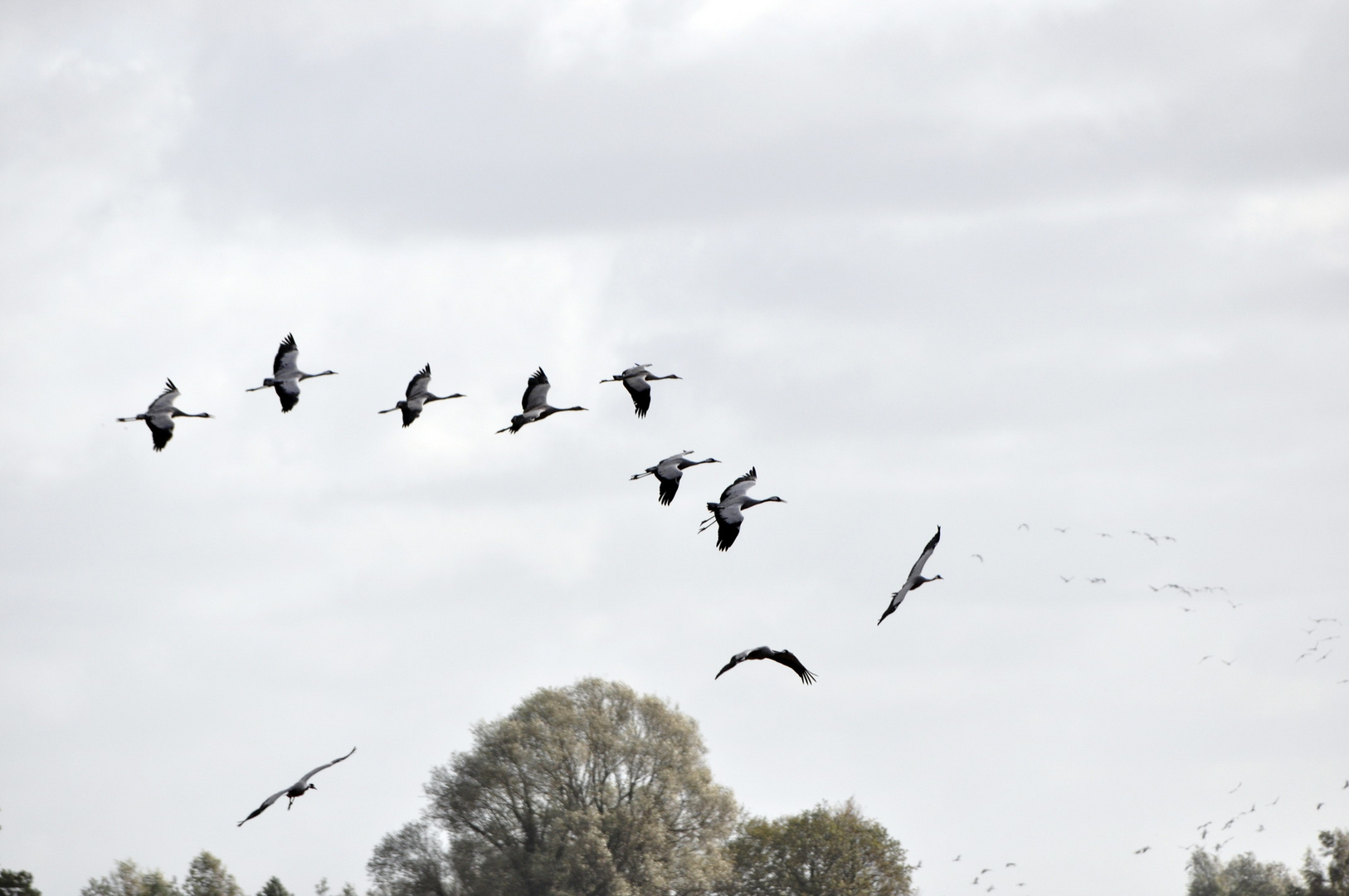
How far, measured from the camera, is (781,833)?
9794cm

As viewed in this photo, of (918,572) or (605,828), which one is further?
(605,828)

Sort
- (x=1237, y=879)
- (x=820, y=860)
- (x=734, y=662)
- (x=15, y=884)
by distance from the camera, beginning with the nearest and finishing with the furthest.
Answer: (x=734, y=662), (x=15, y=884), (x=820, y=860), (x=1237, y=879)

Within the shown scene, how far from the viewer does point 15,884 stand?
260 feet

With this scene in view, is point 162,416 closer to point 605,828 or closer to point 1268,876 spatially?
point 605,828

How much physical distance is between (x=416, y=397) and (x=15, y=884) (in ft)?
123

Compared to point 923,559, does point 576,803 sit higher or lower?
higher

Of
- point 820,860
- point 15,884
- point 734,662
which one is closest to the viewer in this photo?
point 734,662

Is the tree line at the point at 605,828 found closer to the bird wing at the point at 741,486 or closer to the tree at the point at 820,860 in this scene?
the tree at the point at 820,860

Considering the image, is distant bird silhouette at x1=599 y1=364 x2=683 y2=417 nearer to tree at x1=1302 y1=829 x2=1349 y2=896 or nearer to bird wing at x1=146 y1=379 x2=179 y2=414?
bird wing at x1=146 y1=379 x2=179 y2=414

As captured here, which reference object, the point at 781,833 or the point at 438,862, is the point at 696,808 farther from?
the point at 438,862

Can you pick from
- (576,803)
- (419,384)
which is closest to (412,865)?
(576,803)

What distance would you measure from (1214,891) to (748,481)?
107m

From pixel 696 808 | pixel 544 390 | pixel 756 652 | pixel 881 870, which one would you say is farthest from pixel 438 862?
pixel 756 652

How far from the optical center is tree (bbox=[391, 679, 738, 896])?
92188 mm
